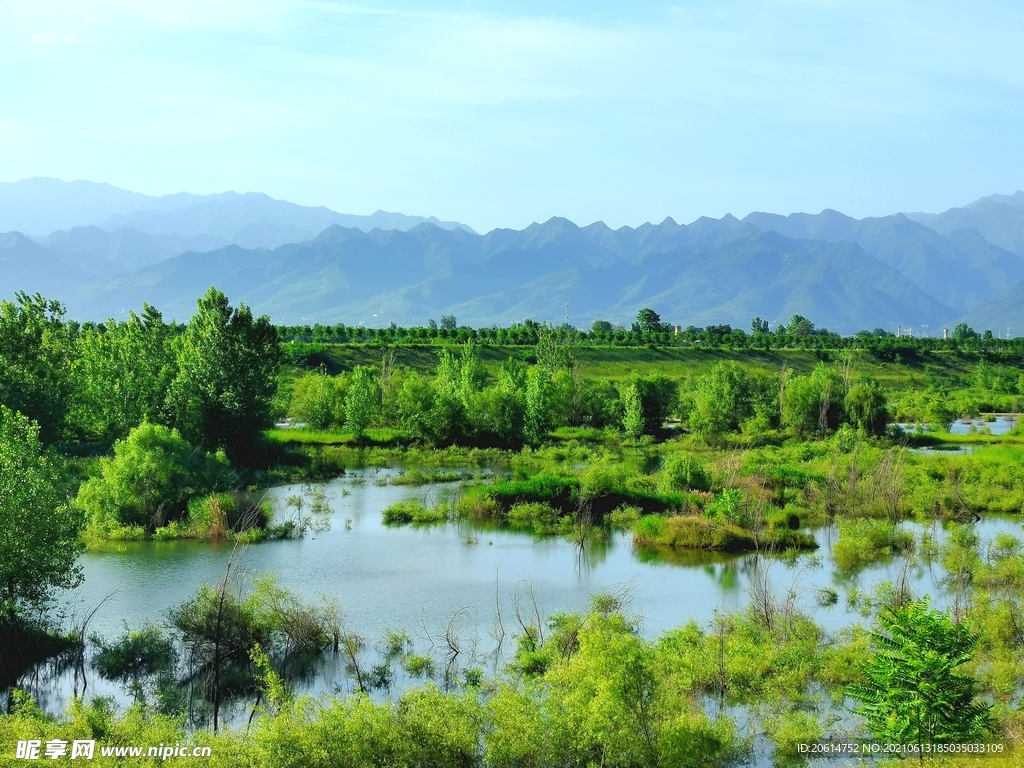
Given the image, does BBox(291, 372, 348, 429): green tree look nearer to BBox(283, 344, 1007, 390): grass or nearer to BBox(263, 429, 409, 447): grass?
BBox(263, 429, 409, 447): grass

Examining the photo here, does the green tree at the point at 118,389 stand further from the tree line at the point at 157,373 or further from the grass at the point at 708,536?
the grass at the point at 708,536

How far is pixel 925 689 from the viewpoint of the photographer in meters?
17.0

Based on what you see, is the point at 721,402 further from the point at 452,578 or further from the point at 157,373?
the point at 452,578

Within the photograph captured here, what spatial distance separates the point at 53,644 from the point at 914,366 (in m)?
104

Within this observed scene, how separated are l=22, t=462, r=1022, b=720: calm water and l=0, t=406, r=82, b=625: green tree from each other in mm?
2111

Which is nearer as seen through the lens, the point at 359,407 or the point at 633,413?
the point at 359,407

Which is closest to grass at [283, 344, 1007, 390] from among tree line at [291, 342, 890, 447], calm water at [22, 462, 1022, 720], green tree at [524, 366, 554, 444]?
tree line at [291, 342, 890, 447]

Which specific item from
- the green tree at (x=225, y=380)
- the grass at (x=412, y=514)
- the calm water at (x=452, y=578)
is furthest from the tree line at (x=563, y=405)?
the calm water at (x=452, y=578)

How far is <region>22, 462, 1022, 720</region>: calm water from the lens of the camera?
90.3 feet

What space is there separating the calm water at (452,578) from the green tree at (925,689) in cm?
923

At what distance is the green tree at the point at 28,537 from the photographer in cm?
2366

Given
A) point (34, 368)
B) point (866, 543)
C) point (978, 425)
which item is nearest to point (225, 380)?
point (34, 368)

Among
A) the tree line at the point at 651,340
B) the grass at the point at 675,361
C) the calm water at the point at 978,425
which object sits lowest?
the calm water at the point at 978,425

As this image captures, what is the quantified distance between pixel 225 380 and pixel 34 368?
9639 millimetres
